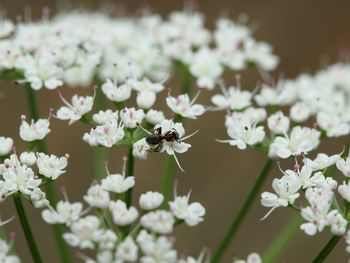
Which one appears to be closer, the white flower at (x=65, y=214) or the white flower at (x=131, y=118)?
the white flower at (x=65, y=214)

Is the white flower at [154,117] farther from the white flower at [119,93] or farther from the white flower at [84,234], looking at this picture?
the white flower at [84,234]

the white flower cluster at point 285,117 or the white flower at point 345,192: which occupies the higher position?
the white flower at point 345,192

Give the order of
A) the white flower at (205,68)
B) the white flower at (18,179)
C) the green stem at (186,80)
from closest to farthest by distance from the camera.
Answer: the white flower at (18,179) < the white flower at (205,68) < the green stem at (186,80)

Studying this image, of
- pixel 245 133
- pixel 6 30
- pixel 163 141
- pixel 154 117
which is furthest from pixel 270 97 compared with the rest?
pixel 6 30

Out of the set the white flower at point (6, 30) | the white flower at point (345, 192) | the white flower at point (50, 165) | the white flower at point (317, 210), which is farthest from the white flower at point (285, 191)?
the white flower at point (6, 30)

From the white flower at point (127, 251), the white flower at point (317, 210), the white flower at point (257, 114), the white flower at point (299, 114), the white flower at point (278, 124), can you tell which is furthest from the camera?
the white flower at point (299, 114)

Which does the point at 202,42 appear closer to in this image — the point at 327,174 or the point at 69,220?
the point at 327,174
